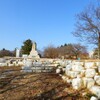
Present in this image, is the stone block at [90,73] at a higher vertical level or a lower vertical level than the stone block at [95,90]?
higher

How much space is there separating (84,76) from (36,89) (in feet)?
7.15

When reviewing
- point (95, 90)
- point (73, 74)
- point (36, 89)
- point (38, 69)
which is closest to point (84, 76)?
point (73, 74)

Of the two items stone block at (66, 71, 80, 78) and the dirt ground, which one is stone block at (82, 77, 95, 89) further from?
stone block at (66, 71, 80, 78)

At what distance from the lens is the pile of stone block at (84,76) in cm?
902

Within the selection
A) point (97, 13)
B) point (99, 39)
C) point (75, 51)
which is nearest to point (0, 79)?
point (99, 39)

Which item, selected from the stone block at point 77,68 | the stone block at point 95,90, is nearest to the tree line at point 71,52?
the stone block at point 77,68

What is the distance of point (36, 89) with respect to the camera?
9.11 metres

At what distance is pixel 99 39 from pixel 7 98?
18450mm

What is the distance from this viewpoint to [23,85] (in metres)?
9.59

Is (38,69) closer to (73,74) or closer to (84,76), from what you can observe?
(73,74)

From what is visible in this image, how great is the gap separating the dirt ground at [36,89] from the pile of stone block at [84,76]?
12.2 inches

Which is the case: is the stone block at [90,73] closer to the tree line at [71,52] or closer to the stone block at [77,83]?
the stone block at [77,83]

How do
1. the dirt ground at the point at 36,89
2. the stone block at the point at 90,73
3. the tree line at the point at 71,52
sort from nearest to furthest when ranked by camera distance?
the dirt ground at the point at 36,89 < the stone block at the point at 90,73 < the tree line at the point at 71,52

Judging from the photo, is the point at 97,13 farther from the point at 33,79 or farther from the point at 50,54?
the point at 50,54
